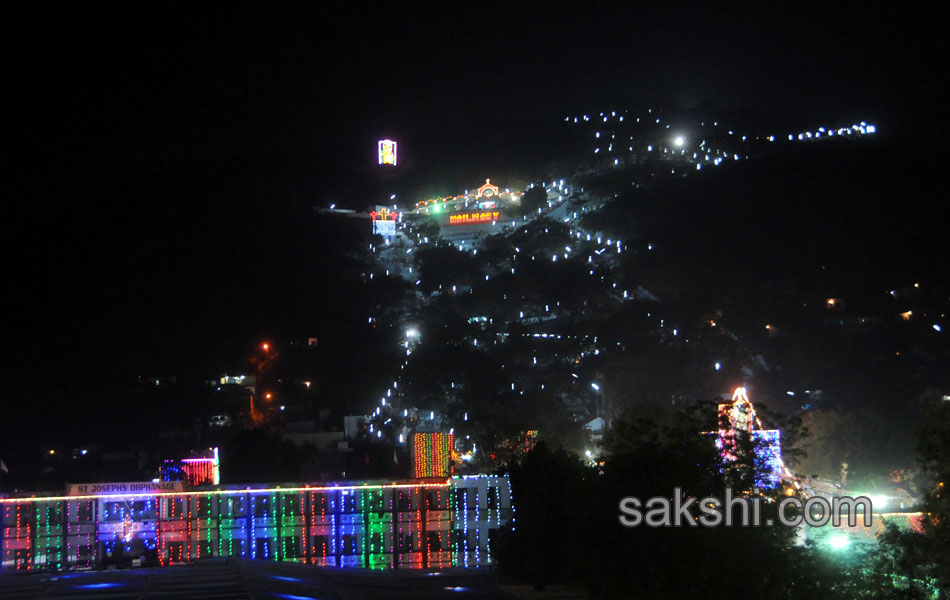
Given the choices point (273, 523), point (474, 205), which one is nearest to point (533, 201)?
point (474, 205)

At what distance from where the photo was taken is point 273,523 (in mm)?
21312

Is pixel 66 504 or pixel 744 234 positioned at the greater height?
pixel 744 234

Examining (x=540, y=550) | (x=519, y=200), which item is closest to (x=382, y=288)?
(x=519, y=200)

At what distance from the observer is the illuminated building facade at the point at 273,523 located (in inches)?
789

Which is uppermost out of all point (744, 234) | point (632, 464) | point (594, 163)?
point (594, 163)

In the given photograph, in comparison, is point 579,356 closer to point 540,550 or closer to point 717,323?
point 717,323

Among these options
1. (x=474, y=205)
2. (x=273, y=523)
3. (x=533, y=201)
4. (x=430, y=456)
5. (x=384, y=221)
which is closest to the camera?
(x=273, y=523)

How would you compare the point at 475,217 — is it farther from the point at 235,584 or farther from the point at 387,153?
the point at 235,584

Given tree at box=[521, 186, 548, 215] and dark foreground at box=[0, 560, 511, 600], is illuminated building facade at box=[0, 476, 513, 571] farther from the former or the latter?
tree at box=[521, 186, 548, 215]

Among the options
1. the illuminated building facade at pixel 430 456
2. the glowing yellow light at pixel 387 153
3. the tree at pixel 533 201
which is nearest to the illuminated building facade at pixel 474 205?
the tree at pixel 533 201

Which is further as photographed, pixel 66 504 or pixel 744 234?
pixel 744 234

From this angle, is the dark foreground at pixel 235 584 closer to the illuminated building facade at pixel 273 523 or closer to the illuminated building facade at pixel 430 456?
the illuminated building facade at pixel 273 523

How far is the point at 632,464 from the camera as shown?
1241 cm

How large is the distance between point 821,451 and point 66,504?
77.3 feet
